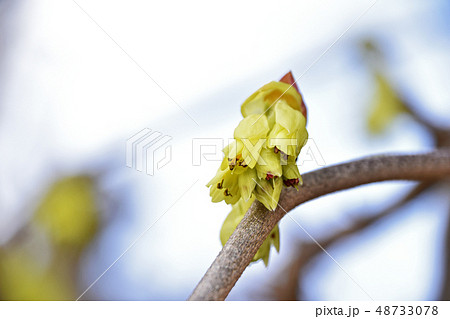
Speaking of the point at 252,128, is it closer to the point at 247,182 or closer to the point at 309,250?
the point at 247,182

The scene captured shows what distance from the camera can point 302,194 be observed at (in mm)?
623

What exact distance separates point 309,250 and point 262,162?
0.79m

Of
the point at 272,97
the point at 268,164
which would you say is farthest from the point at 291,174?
the point at 272,97

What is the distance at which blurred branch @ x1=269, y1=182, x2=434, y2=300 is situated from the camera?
1199 mm

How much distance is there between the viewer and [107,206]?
1.38 meters

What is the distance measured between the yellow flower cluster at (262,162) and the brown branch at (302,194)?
27mm

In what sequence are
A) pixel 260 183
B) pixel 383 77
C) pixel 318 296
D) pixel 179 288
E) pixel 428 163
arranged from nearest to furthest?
pixel 260 183, pixel 428 163, pixel 318 296, pixel 179 288, pixel 383 77

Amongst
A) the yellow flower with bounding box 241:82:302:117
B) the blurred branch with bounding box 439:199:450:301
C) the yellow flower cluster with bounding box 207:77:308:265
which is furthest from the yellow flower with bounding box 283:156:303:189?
the blurred branch with bounding box 439:199:450:301

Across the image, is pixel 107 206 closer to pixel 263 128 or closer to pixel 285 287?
pixel 285 287

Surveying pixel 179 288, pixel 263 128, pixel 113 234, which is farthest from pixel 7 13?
pixel 263 128

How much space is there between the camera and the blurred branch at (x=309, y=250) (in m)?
1.20

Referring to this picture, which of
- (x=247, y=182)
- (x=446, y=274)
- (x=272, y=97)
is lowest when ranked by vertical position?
(x=247, y=182)

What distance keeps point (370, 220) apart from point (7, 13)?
3.80ft

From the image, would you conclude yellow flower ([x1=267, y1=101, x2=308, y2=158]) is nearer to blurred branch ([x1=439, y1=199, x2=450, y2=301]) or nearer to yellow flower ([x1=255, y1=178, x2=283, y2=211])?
yellow flower ([x1=255, y1=178, x2=283, y2=211])
